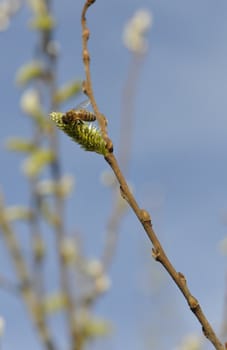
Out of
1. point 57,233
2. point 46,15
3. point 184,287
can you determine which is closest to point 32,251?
point 57,233

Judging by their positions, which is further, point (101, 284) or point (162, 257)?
point (101, 284)

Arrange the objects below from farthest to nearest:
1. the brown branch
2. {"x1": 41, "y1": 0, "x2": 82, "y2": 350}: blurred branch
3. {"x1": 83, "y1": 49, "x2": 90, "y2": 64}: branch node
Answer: {"x1": 41, "y1": 0, "x2": 82, "y2": 350}: blurred branch
{"x1": 83, "y1": 49, "x2": 90, "y2": 64}: branch node
the brown branch

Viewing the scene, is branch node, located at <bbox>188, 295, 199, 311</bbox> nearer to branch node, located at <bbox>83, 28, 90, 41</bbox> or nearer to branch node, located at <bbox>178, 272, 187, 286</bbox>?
branch node, located at <bbox>178, 272, 187, 286</bbox>

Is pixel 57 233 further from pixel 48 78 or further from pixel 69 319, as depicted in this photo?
pixel 48 78

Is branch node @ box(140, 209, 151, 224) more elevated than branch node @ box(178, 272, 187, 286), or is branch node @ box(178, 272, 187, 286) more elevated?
branch node @ box(140, 209, 151, 224)

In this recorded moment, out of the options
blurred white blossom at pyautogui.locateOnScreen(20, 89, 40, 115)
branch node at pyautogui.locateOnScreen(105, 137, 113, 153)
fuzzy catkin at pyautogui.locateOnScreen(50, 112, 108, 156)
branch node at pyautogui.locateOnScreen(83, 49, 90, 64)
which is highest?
blurred white blossom at pyautogui.locateOnScreen(20, 89, 40, 115)

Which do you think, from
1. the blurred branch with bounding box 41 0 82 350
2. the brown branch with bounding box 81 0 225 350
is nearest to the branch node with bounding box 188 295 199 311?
the brown branch with bounding box 81 0 225 350

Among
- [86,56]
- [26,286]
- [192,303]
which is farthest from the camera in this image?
[26,286]

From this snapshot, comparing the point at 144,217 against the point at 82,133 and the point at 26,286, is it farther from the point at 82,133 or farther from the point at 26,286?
the point at 26,286

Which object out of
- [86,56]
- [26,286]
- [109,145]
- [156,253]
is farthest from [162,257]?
[26,286]
